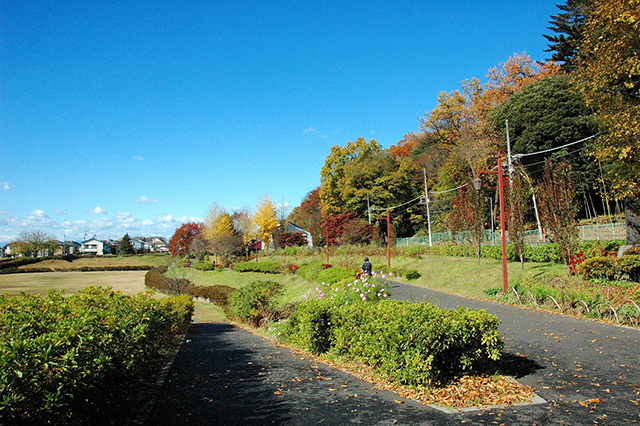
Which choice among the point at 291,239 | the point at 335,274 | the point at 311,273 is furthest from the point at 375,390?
the point at 291,239

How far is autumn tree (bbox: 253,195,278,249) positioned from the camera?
1861 inches

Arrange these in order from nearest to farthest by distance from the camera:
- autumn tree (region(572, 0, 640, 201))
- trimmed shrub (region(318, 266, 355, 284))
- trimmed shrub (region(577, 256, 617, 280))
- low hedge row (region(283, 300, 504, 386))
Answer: low hedge row (region(283, 300, 504, 386))
autumn tree (region(572, 0, 640, 201))
trimmed shrub (region(577, 256, 617, 280))
trimmed shrub (region(318, 266, 355, 284))

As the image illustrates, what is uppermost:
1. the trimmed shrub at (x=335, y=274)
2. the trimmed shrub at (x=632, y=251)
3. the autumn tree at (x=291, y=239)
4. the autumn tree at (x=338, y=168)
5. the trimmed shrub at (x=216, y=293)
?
the autumn tree at (x=338, y=168)

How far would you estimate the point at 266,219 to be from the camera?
47.2m

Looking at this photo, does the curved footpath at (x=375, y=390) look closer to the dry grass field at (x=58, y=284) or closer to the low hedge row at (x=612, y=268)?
the low hedge row at (x=612, y=268)

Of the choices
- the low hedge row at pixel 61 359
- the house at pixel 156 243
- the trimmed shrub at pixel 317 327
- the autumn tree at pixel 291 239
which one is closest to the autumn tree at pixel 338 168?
the autumn tree at pixel 291 239

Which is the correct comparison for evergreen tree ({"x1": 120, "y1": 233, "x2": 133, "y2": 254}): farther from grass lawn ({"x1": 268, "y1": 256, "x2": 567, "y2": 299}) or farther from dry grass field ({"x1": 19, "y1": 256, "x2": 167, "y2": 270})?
grass lawn ({"x1": 268, "y1": 256, "x2": 567, "y2": 299})

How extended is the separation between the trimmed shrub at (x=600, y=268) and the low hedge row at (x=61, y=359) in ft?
44.5

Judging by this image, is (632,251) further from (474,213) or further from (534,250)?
(474,213)

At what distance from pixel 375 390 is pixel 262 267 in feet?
94.7

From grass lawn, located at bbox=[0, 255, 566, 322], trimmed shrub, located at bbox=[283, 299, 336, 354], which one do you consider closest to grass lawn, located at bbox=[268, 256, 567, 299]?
grass lawn, located at bbox=[0, 255, 566, 322]

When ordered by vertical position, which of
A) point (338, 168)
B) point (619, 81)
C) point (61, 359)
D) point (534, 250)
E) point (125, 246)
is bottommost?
point (534, 250)

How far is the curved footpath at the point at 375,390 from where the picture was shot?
13.4 feet

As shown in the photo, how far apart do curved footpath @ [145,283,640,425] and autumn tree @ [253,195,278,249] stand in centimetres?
3899
